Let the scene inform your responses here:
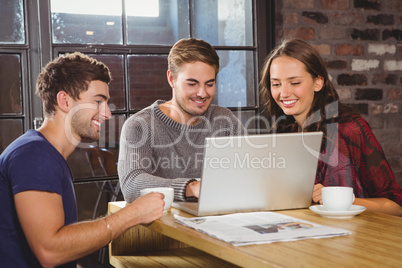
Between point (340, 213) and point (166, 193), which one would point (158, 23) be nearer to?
point (166, 193)

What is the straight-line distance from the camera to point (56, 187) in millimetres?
1380

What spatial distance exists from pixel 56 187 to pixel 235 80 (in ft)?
6.16

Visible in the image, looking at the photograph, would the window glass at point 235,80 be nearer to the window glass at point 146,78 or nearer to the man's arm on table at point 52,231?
the window glass at point 146,78

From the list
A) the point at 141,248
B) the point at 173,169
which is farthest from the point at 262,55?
the point at 141,248

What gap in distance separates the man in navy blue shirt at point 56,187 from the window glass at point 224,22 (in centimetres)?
136

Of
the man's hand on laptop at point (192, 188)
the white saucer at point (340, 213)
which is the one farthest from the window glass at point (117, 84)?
the white saucer at point (340, 213)

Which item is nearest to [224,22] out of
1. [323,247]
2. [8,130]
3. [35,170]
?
[8,130]

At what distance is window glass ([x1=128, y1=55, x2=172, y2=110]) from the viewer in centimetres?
285

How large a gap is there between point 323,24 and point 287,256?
7.57 feet

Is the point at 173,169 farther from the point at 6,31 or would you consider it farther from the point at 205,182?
the point at 6,31

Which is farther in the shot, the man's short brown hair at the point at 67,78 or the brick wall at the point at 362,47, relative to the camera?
the brick wall at the point at 362,47

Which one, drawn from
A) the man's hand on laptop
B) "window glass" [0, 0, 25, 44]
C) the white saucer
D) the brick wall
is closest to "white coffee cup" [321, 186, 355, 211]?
the white saucer

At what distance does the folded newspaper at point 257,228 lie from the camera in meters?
1.21

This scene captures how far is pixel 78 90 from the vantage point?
63.5 inches
